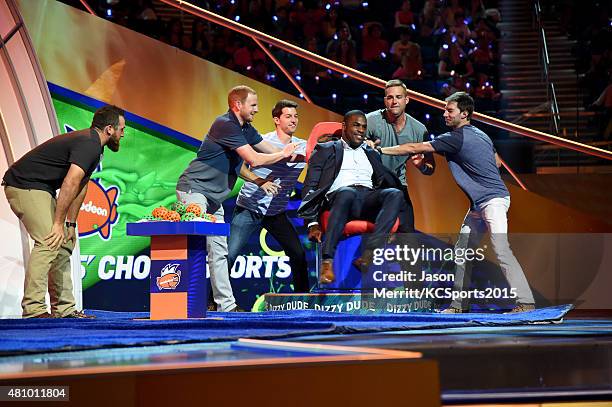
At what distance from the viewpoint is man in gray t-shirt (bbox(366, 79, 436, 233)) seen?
786cm

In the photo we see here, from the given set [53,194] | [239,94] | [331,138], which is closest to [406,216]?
[331,138]

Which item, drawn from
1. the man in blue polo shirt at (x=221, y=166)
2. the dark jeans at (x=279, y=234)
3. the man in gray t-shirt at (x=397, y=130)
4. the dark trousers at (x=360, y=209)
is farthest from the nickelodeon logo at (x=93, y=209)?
the man in gray t-shirt at (x=397, y=130)

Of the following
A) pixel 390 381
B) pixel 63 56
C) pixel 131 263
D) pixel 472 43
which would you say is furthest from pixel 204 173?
pixel 390 381

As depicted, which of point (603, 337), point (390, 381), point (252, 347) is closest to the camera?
point (390, 381)

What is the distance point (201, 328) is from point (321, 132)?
3.74 meters

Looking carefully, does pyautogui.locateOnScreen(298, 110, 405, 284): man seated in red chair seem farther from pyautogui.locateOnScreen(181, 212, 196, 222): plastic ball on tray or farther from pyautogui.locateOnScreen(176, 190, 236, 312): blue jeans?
pyautogui.locateOnScreen(181, 212, 196, 222): plastic ball on tray

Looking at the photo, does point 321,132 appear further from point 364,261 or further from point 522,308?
point 522,308

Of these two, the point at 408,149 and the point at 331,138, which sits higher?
the point at 331,138

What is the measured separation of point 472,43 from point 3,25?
5416 millimetres

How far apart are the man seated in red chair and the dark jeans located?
0.31 metres

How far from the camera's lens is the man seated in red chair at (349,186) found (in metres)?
7.32

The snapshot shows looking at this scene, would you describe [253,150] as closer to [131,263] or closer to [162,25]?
[131,263]

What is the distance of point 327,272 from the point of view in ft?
23.0

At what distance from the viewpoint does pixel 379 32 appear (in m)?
10.5
